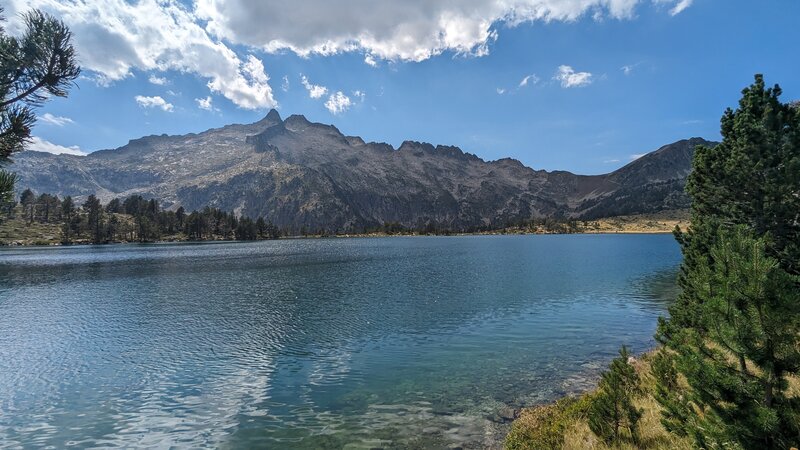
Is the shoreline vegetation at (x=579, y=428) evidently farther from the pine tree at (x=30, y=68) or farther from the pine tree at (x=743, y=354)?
the pine tree at (x=30, y=68)

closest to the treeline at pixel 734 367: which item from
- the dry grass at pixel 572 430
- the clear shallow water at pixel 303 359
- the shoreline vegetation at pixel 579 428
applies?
the shoreline vegetation at pixel 579 428

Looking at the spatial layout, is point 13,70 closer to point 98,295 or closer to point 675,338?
point 675,338

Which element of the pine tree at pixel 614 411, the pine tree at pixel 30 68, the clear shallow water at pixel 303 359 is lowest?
the clear shallow water at pixel 303 359

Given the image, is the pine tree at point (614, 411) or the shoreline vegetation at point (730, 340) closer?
the shoreline vegetation at point (730, 340)

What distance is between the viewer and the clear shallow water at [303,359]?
22.0 meters

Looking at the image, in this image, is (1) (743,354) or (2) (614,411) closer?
(1) (743,354)

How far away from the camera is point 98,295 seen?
7244 centimetres

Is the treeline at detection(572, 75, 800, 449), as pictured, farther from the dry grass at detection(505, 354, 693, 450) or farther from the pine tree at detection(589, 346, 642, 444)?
the dry grass at detection(505, 354, 693, 450)

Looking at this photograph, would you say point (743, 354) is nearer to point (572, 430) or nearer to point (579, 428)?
point (579, 428)

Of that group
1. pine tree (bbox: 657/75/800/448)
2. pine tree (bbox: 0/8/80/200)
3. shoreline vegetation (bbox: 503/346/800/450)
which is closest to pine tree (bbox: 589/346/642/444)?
shoreline vegetation (bbox: 503/346/800/450)

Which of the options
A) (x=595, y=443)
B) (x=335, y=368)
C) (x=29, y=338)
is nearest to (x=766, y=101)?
(x=595, y=443)

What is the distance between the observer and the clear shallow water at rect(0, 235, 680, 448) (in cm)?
2198

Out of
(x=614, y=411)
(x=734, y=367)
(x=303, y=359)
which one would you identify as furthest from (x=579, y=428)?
(x=303, y=359)

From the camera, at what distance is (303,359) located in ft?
113
